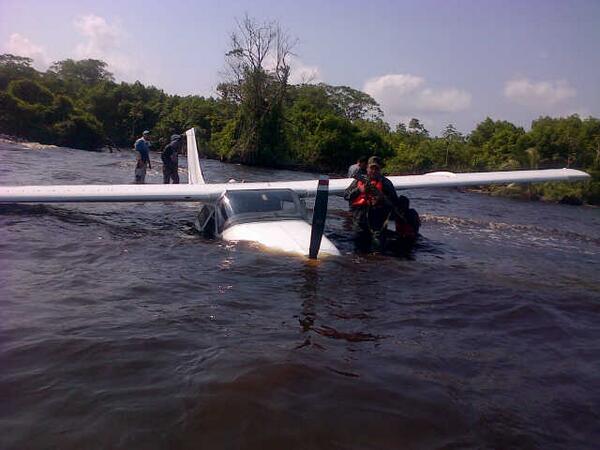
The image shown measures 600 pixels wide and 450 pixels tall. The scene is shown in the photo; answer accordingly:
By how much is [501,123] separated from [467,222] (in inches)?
1081

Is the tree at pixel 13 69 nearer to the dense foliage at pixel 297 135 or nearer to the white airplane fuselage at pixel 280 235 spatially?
the dense foliage at pixel 297 135

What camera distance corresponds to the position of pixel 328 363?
3877mm

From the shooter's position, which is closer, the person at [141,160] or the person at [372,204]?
the person at [372,204]

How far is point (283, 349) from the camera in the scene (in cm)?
409

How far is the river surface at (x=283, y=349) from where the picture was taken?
297 cm

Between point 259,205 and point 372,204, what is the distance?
7.25 feet

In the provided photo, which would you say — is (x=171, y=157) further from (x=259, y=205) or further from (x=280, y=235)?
(x=280, y=235)

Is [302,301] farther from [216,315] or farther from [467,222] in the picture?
[467,222]

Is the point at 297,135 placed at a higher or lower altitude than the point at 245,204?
higher

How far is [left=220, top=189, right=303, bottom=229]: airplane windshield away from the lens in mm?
8422

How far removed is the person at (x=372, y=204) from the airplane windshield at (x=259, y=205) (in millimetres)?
1343

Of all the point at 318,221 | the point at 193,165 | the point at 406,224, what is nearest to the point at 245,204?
the point at 318,221

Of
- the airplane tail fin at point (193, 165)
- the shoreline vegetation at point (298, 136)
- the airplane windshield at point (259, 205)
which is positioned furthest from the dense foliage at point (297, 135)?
the airplane windshield at point (259, 205)

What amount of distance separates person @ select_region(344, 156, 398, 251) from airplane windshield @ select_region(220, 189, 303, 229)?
1343 mm
